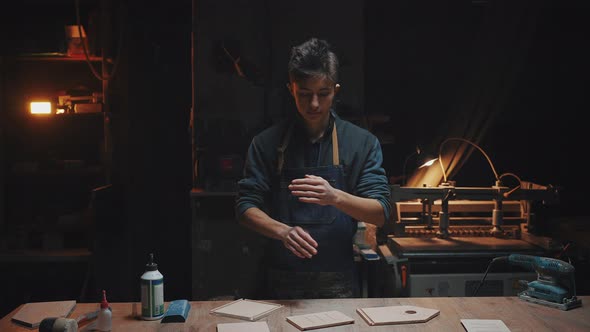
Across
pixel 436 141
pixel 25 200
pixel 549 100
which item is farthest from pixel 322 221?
pixel 25 200

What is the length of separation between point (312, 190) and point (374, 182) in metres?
0.41

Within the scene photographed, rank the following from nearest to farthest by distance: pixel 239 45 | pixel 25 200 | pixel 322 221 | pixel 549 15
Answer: pixel 322 221, pixel 239 45, pixel 549 15, pixel 25 200

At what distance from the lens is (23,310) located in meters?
2.19

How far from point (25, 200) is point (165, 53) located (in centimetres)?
170

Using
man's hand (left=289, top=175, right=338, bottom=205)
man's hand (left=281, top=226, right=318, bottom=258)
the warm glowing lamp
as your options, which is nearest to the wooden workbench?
man's hand (left=281, top=226, right=318, bottom=258)

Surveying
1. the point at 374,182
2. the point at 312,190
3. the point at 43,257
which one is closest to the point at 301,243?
the point at 312,190

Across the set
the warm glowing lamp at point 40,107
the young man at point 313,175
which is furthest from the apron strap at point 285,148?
the warm glowing lamp at point 40,107

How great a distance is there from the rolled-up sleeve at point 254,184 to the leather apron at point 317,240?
79mm

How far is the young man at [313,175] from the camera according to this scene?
2.60 metres

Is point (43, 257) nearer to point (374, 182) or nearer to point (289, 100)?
point (289, 100)

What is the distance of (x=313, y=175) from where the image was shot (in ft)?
8.53

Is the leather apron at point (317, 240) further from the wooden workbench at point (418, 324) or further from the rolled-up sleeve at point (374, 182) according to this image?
the wooden workbench at point (418, 324)

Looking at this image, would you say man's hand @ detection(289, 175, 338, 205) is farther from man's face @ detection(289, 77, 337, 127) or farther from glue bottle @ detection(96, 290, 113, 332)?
glue bottle @ detection(96, 290, 113, 332)

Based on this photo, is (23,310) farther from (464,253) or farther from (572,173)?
(572,173)
